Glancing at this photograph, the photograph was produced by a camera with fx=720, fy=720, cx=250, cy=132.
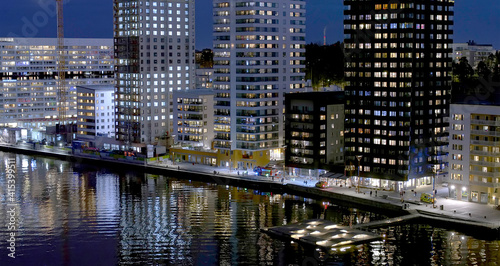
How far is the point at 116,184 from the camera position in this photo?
253 feet

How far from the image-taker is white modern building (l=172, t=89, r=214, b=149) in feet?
289

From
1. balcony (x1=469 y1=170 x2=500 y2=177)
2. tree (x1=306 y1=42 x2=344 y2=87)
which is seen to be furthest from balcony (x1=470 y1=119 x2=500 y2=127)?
tree (x1=306 y1=42 x2=344 y2=87)

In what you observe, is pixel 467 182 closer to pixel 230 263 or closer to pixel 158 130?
pixel 230 263

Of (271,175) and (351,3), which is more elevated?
(351,3)

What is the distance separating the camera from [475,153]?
61.5m

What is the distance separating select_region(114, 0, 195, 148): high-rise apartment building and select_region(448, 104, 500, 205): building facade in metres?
45.2

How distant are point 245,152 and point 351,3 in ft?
70.1

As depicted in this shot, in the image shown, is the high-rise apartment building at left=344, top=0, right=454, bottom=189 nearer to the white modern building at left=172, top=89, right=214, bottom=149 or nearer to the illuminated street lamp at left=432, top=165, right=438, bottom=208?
the illuminated street lamp at left=432, top=165, right=438, bottom=208

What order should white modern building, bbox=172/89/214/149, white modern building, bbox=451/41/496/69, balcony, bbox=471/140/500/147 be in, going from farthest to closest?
white modern building, bbox=451/41/496/69
white modern building, bbox=172/89/214/149
balcony, bbox=471/140/500/147

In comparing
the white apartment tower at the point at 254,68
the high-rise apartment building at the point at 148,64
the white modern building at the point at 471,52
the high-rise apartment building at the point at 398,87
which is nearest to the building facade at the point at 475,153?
the high-rise apartment building at the point at 398,87

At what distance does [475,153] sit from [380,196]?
29.9 feet

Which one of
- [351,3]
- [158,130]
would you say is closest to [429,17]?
[351,3]

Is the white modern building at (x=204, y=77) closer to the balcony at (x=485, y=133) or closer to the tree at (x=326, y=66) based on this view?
the tree at (x=326, y=66)

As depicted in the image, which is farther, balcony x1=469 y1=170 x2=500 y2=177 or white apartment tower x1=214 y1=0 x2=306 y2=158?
white apartment tower x1=214 y1=0 x2=306 y2=158
